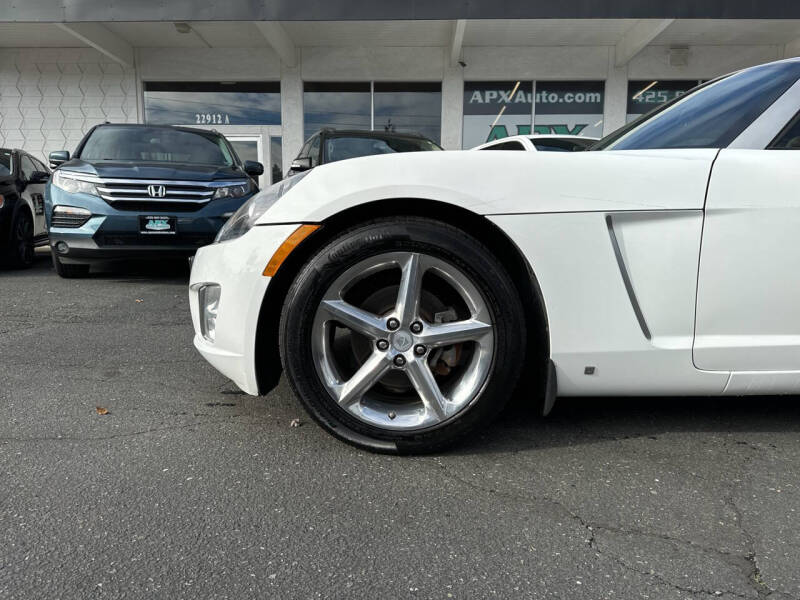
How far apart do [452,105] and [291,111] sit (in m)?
3.56

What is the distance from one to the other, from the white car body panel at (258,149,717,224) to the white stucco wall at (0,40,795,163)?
11.3 metres

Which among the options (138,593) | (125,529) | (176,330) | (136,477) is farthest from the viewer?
(176,330)

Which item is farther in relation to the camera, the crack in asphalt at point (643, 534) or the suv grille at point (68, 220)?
the suv grille at point (68, 220)

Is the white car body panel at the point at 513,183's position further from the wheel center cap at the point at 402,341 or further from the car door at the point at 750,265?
the wheel center cap at the point at 402,341

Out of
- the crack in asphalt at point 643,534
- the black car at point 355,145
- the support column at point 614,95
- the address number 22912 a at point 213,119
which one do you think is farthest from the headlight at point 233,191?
the support column at point 614,95

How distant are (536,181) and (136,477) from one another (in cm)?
166

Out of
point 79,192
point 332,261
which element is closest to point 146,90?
point 79,192

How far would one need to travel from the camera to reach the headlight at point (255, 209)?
6.99 feet

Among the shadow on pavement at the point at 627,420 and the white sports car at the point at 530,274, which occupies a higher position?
the white sports car at the point at 530,274

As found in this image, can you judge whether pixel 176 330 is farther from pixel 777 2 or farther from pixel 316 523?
pixel 777 2

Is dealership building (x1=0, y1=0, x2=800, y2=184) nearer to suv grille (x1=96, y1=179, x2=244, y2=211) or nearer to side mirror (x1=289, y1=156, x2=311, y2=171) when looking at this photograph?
side mirror (x1=289, y1=156, x2=311, y2=171)

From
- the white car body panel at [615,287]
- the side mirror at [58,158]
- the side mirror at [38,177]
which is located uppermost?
the side mirror at [58,158]

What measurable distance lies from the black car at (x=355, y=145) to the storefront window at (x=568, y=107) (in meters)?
6.39

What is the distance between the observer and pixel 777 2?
383 inches
